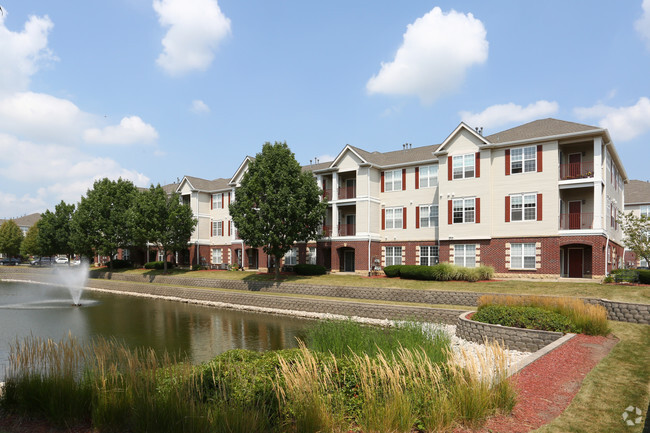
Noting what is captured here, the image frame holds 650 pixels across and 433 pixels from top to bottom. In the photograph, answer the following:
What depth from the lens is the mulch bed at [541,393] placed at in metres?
6.90

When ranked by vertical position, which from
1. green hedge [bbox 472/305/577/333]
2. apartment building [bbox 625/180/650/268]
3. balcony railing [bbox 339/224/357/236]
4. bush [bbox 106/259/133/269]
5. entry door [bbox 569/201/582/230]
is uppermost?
apartment building [bbox 625/180/650/268]

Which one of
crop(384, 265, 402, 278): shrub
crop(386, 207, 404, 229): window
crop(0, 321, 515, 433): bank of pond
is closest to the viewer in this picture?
crop(0, 321, 515, 433): bank of pond

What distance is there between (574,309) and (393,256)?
71.8 feet

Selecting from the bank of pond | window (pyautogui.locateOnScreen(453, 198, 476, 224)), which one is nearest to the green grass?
the bank of pond

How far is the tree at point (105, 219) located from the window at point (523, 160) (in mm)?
43380

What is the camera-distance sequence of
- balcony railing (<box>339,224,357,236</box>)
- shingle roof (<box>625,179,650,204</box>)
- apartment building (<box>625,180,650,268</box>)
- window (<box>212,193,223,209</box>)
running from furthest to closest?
window (<box>212,193,223,209</box>)
shingle roof (<box>625,179,650,204</box>)
apartment building (<box>625,180,650,268</box>)
balcony railing (<box>339,224,357,236</box>)

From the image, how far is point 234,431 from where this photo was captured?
18.6ft

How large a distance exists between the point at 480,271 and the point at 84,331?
2482 cm

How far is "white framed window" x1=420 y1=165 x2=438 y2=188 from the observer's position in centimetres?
3594

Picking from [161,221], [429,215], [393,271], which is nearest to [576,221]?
[429,215]

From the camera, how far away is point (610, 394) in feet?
27.6

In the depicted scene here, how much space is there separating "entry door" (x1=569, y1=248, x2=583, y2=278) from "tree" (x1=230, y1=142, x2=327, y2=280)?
1978cm

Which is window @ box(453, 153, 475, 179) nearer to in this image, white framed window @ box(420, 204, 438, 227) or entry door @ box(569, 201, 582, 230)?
white framed window @ box(420, 204, 438, 227)

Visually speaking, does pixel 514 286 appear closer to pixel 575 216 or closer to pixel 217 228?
pixel 575 216
